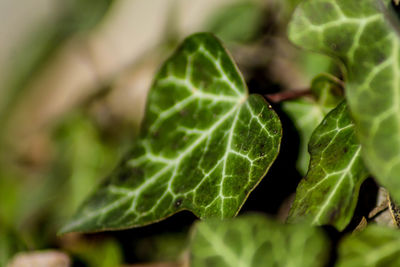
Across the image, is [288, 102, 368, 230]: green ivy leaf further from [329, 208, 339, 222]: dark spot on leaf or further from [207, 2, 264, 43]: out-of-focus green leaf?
[207, 2, 264, 43]: out-of-focus green leaf

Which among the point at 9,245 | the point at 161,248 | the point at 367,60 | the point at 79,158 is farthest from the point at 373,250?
the point at 79,158

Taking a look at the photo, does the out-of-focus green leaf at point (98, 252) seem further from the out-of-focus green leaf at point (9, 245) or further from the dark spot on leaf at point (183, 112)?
the dark spot on leaf at point (183, 112)

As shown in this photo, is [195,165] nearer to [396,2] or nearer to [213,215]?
[213,215]

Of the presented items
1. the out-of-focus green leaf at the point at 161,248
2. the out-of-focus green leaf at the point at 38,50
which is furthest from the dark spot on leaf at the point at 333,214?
the out-of-focus green leaf at the point at 38,50

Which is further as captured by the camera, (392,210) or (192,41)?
(192,41)

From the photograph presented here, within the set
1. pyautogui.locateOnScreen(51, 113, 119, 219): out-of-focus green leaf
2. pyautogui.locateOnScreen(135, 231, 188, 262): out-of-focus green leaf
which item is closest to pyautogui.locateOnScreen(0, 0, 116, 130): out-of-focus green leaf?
pyautogui.locateOnScreen(51, 113, 119, 219): out-of-focus green leaf

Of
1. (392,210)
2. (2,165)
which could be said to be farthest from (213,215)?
(2,165)

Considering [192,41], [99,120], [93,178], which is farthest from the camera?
[99,120]
